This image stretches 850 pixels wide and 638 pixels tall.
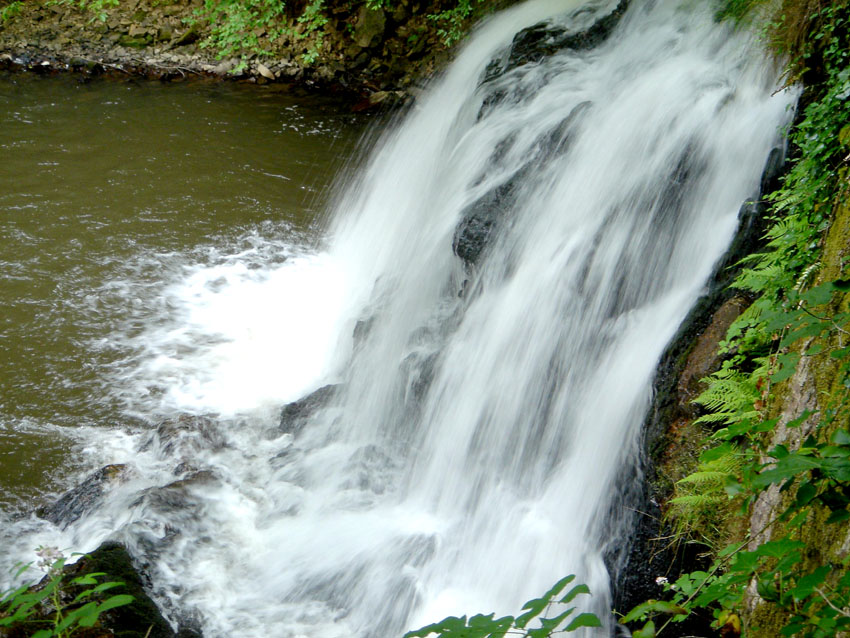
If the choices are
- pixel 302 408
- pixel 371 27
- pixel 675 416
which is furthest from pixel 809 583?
pixel 371 27

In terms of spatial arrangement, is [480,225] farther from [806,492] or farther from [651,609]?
[806,492]

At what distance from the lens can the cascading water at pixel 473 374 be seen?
170 inches

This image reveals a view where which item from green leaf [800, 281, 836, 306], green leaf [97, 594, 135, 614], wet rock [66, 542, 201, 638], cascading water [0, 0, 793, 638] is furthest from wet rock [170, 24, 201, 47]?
green leaf [800, 281, 836, 306]

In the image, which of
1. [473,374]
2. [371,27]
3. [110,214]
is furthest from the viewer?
[371,27]

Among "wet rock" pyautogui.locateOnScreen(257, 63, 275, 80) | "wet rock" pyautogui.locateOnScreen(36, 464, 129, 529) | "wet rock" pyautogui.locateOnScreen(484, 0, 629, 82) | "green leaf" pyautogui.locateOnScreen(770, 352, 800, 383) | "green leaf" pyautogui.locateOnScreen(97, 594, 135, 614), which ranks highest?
"wet rock" pyautogui.locateOnScreen(257, 63, 275, 80)

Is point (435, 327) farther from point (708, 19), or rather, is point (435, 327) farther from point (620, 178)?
point (708, 19)

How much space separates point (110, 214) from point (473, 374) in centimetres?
529

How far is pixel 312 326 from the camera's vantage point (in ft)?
23.2

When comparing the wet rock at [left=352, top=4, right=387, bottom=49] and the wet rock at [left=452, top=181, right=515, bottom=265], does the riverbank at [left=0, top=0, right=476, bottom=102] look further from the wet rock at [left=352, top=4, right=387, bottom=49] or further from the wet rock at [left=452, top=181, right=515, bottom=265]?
the wet rock at [left=452, top=181, right=515, bottom=265]

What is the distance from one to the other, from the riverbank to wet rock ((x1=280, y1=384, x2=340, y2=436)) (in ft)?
19.7

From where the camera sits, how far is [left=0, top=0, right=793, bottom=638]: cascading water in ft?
14.2

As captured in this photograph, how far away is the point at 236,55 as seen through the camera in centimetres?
1177

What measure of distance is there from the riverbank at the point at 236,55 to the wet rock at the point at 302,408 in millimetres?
6009

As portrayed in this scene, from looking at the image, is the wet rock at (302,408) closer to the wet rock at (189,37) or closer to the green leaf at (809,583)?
the green leaf at (809,583)
